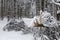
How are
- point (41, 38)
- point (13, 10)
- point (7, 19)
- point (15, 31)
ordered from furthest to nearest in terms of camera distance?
point (13, 10), point (7, 19), point (15, 31), point (41, 38)

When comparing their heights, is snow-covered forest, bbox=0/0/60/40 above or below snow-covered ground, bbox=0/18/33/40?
above

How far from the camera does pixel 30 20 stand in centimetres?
682

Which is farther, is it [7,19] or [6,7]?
[6,7]

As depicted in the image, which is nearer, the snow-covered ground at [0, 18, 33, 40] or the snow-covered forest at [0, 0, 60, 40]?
the snow-covered forest at [0, 0, 60, 40]

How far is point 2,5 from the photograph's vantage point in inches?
316

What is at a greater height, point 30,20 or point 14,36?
point 30,20

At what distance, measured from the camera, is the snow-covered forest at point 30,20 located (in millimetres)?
4605

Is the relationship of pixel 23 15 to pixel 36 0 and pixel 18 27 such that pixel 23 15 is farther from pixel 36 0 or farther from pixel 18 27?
pixel 18 27

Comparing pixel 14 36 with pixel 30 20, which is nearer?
pixel 14 36

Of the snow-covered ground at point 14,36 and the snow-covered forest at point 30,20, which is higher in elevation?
the snow-covered forest at point 30,20

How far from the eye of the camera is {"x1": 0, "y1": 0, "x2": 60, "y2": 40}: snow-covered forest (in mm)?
4605

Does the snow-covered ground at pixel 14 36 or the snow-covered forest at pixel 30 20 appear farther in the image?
the snow-covered ground at pixel 14 36

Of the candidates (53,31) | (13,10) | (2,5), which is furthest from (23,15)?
(53,31)

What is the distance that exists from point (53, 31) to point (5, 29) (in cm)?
204
